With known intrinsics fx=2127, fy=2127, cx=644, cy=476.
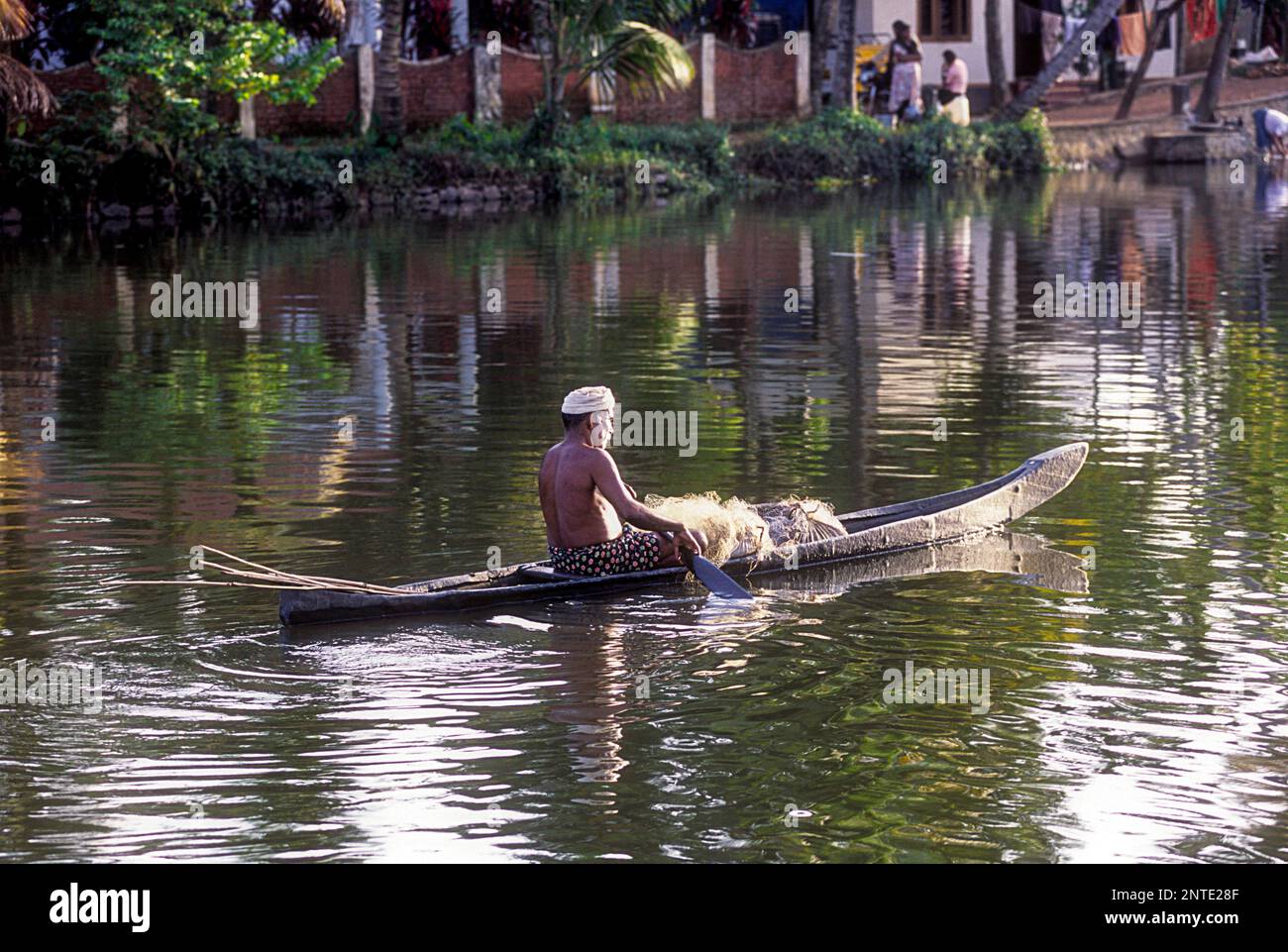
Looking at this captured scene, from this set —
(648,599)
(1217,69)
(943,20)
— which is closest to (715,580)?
(648,599)

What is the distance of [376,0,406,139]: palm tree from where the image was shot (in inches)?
1391

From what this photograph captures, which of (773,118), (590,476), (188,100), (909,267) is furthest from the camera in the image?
(773,118)

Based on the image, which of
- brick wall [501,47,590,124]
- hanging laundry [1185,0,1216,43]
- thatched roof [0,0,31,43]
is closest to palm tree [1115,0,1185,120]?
hanging laundry [1185,0,1216,43]

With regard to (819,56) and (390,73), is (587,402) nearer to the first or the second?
(390,73)

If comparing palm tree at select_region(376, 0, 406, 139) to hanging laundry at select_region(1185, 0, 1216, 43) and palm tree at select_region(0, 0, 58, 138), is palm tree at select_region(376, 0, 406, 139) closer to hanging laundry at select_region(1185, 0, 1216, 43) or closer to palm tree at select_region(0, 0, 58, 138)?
palm tree at select_region(0, 0, 58, 138)

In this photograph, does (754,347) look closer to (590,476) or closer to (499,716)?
(590,476)

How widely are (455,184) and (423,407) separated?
20.8 m

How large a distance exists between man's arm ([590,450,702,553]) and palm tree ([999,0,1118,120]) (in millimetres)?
34754

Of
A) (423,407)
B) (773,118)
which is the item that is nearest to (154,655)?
(423,407)

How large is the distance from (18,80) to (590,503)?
2142 centimetres

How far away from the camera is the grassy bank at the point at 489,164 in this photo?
33156 mm

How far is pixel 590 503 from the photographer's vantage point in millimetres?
10453
